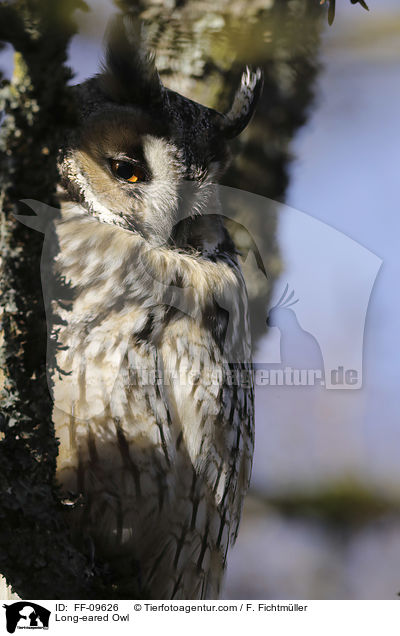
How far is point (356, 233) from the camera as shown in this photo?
98 cm

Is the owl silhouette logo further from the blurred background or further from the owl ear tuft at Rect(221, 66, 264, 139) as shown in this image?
the owl ear tuft at Rect(221, 66, 264, 139)

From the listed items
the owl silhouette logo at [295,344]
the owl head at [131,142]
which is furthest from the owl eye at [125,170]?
the owl silhouette logo at [295,344]

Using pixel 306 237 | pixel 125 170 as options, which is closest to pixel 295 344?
pixel 306 237

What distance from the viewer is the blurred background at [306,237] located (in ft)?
3.18

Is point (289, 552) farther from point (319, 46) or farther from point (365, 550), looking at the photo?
point (319, 46)

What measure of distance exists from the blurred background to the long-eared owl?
0.07 m

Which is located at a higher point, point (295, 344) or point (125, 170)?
point (125, 170)

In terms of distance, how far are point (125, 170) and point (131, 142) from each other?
48mm

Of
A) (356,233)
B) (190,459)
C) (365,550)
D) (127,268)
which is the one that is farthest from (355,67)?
(365,550)

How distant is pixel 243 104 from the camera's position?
3.17 ft
